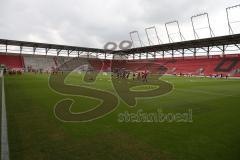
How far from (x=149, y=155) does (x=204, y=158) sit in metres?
1.56

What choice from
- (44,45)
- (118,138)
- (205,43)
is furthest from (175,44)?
(118,138)

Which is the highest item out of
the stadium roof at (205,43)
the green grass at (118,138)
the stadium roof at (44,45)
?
the stadium roof at (44,45)

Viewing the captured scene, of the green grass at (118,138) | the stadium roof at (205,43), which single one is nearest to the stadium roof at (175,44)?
the stadium roof at (205,43)

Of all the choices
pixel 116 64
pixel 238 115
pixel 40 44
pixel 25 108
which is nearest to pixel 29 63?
pixel 40 44

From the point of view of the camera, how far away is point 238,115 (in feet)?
41.0

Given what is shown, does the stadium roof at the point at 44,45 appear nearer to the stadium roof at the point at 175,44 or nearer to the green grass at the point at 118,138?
the stadium roof at the point at 175,44

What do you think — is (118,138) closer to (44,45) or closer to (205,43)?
(205,43)

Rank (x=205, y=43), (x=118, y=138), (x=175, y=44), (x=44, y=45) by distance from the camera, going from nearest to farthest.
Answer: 1. (x=118, y=138)
2. (x=205, y=43)
3. (x=175, y=44)
4. (x=44, y=45)

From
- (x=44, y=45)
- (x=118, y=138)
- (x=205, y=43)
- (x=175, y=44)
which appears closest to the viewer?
(x=118, y=138)

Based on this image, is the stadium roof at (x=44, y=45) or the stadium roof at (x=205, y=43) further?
the stadium roof at (x=44, y=45)

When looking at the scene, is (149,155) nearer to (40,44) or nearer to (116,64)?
(40,44)

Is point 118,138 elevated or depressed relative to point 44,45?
depressed

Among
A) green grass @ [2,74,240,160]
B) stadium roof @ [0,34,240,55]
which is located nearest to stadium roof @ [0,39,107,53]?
stadium roof @ [0,34,240,55]

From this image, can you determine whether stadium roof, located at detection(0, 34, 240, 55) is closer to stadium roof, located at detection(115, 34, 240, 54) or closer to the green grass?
stadium roof, located at detection(115, 34, 240, 54)
